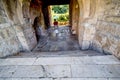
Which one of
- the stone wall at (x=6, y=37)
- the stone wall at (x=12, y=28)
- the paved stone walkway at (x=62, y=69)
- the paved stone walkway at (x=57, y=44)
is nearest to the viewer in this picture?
the paved stone walkway at (x=62, y=69)

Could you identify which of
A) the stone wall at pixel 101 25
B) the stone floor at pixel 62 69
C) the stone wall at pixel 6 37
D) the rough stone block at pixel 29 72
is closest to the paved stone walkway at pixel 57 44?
the stone wall at pixel 101 25

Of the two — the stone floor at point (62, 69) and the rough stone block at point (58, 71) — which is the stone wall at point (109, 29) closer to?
the stone floor at point (62, 69)

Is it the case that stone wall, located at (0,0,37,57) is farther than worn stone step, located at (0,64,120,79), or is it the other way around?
stone wall, located at (0,0,37,57)

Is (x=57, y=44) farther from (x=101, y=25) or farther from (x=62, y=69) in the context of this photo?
(x=62, y=69)

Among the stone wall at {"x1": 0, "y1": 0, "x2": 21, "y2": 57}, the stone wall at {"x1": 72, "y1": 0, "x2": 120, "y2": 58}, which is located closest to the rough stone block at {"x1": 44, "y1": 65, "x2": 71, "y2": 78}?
the stone wall at {"x1": 72, "y1": 0, "x2": 120, "y2": 58}

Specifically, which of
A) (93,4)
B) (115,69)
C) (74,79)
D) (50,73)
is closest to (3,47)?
(50,73)

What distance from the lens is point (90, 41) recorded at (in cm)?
365

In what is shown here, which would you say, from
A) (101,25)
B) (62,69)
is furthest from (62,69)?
(101,25)

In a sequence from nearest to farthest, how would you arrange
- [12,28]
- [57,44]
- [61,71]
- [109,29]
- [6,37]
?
[61,71] < [109,29] < [6,37] < [12,28] < [57,44]

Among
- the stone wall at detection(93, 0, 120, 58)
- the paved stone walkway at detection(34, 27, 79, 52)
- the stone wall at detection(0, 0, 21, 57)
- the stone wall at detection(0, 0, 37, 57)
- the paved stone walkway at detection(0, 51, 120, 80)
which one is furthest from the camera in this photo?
the paved stone walkway at detection(34, 27, 79, 52)

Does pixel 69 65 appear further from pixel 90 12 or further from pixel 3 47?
pixel 90 12

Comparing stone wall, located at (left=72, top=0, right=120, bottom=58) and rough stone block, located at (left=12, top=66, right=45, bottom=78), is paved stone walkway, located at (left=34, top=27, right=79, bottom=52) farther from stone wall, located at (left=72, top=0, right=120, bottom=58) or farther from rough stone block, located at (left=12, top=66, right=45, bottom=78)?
rough stone block, located at (left=12, top=66, right=45, bottom=78)

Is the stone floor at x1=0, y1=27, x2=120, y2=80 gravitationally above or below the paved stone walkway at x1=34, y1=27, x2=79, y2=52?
above

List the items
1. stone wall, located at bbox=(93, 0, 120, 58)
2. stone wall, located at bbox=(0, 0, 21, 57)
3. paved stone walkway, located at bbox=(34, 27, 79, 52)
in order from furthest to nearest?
paved stone walkway, located at bbox=(34, 27, 79, 52), stone wall, located at bbox=(0, 0, 21, 57), stone wall, located at bbox=(93, 0, 120, 58)
